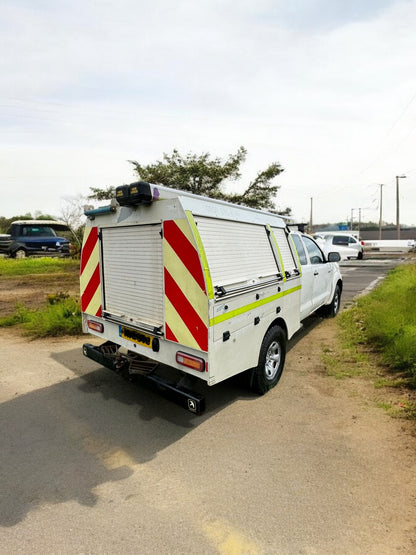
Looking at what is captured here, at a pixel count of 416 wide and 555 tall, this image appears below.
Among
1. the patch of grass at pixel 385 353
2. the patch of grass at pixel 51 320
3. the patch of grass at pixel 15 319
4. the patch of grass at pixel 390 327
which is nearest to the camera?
the patch of grass at pixel 385 353

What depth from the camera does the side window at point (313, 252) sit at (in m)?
6.25

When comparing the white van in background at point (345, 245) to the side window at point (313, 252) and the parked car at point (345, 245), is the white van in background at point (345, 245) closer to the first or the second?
the parked car at point (345, 245)

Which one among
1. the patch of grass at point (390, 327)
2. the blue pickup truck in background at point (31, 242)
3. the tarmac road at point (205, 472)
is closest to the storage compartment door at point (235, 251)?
the tarmac road at point (205, 472)

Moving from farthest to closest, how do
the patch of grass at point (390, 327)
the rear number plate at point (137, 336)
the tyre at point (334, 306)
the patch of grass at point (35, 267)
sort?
the patch of grass at point (35, 267), the tyre at point (334, 306), the patch of grass at point (390, 327), the rear number plate at point (137, 336)

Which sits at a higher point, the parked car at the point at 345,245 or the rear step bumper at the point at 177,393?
the parked car at the point at 345,245

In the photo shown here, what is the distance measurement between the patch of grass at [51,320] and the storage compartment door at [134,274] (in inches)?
119

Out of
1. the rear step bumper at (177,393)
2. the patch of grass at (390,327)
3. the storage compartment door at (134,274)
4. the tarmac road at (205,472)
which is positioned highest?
the storage compartment door at (134,274)

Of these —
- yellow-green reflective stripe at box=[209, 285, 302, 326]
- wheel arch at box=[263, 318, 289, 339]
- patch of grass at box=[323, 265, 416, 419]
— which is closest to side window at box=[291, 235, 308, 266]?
yellow-green reflective stripe at box=[209, 285, 302, 326]

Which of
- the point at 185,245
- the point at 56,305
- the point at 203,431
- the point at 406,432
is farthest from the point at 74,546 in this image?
the point at 56,305

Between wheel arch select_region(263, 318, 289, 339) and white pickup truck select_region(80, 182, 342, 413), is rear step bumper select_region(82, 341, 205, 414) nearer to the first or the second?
white pickup truck select_region(80, 182, 342, 413)

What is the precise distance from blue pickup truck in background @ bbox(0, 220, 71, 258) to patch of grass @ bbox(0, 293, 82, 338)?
14.1 metres

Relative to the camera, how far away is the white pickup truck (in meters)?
2.98

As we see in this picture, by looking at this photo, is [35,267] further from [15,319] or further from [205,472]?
[205,472]

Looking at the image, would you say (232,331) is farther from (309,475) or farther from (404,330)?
(404,330)
